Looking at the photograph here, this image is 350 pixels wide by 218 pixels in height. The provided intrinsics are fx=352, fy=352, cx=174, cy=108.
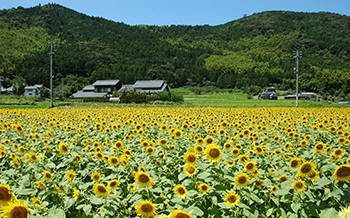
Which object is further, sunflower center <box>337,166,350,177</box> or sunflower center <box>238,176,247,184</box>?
sunflower center <box>238,176,247,184</box>

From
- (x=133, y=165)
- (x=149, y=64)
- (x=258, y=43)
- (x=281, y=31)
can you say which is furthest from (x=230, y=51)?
(x=133, y=165)

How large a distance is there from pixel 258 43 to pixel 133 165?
412 ft

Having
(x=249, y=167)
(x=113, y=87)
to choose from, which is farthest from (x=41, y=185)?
(x=113, y=87)

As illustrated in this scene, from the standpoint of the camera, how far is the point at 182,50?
11769 cm

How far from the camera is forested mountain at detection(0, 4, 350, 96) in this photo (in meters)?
85.4

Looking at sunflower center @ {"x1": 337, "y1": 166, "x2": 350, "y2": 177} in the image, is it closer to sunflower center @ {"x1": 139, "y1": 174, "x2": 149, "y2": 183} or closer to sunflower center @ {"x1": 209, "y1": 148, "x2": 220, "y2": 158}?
sunflower center @ {"x1": 209, "y1": 148, "x2": 220, "y2": 158}

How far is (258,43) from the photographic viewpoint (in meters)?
123

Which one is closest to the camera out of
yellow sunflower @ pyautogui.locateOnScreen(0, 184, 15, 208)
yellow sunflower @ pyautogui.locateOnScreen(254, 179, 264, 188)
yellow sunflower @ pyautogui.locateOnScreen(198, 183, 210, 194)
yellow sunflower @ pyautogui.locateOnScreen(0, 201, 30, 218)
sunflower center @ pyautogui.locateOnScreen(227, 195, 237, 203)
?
yellow sunflower @ pyautogui.locateOnScreen(0, 201, 30, 218)

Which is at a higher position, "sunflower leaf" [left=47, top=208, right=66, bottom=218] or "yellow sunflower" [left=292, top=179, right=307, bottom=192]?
"yellow sunflower" [left=292, top=179, right=307, bottom=192]

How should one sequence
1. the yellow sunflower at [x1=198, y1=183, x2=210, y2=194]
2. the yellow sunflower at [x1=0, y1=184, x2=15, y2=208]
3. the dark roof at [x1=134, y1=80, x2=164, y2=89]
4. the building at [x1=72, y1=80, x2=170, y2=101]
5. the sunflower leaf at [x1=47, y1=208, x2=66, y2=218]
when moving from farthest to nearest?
the building at [x1=72, y1=80, x2=170, y2=101] < the dark roof at [x1=134, y1=80, x2=164, y2=89] < the yellow sunflower at [x1=198, y1=183, x2=210, y2=194] < the sunflower leaf at [x1=47, y1=208, x2=66, y2=218] < the yellow sunflower at [x1=0, y1=184, x2=15, y2=208]

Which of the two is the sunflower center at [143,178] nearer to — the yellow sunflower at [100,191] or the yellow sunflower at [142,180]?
the yellow sunflower at [142,180]

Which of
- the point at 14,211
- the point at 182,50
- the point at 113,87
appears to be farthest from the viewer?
the point at 182,50

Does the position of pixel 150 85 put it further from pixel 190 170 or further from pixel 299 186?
pixel 299 186

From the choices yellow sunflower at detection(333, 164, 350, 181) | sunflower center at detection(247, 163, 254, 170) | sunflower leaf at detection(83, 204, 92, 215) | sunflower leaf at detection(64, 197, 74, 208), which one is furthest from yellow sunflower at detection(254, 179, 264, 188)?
sunflower leaf at detection(64, 197, 74, 208)
